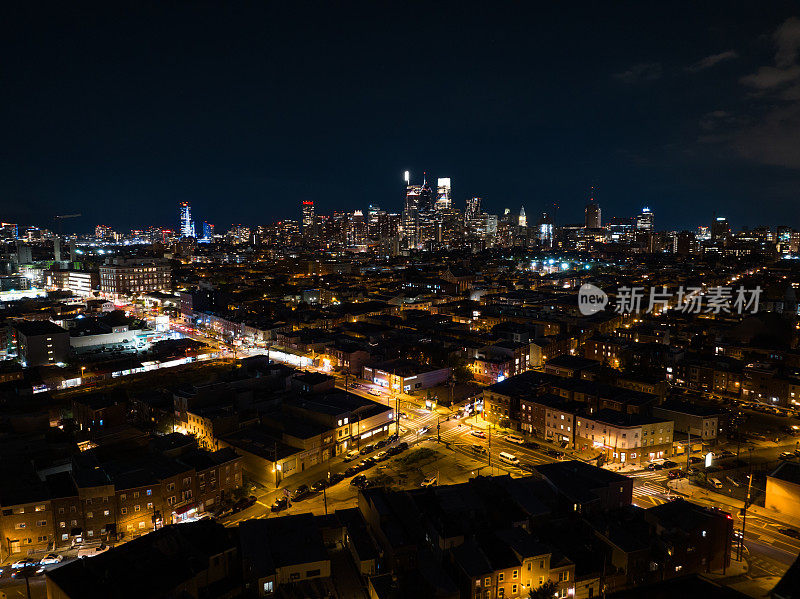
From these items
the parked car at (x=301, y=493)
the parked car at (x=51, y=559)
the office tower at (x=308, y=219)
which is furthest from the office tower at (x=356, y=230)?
the parked car at (x=51, y=559)

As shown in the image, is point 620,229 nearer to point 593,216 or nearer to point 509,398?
point 593,216

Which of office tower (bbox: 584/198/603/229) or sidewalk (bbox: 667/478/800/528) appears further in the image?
office tower (bbox: 584/198/603/229)

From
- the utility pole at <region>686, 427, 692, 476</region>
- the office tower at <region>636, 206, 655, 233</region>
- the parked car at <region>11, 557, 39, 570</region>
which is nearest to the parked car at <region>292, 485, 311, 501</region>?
the parked car at <region>11, 557, 39, 570</region>

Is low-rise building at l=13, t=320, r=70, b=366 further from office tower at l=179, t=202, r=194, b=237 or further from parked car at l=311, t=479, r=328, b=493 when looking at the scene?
office tower at l=179, t=202, r=194, b=237

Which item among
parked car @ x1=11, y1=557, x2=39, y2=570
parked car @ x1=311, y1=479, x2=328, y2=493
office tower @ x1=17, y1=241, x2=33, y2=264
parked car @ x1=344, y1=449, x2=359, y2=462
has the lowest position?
parked car @ x1=11, y1=557, x2=39, y2=570

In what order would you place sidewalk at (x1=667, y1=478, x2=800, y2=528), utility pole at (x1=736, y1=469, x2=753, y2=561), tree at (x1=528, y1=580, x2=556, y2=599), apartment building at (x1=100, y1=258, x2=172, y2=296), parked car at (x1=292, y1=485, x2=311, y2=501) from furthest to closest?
apartment building at (x1=100, y1=258, x2=172, y2=296), parked car at (x1=292, y1=485, x2=311, y2=501), sidewalk at (x1=667, y1=478, x2=800, y2=528), utility pole at (x1=736, y1=469, x2=753, y2=561), tree at (x1=528, y1=580, x2=556, y2=599)

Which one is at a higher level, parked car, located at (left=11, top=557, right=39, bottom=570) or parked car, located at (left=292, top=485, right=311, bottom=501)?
parked car, located at (left=292, top=485, right=311, bottom=501)

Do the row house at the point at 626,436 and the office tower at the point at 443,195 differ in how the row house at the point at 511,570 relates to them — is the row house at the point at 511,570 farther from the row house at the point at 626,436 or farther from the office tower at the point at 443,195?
the office tower at the point at 443,195
